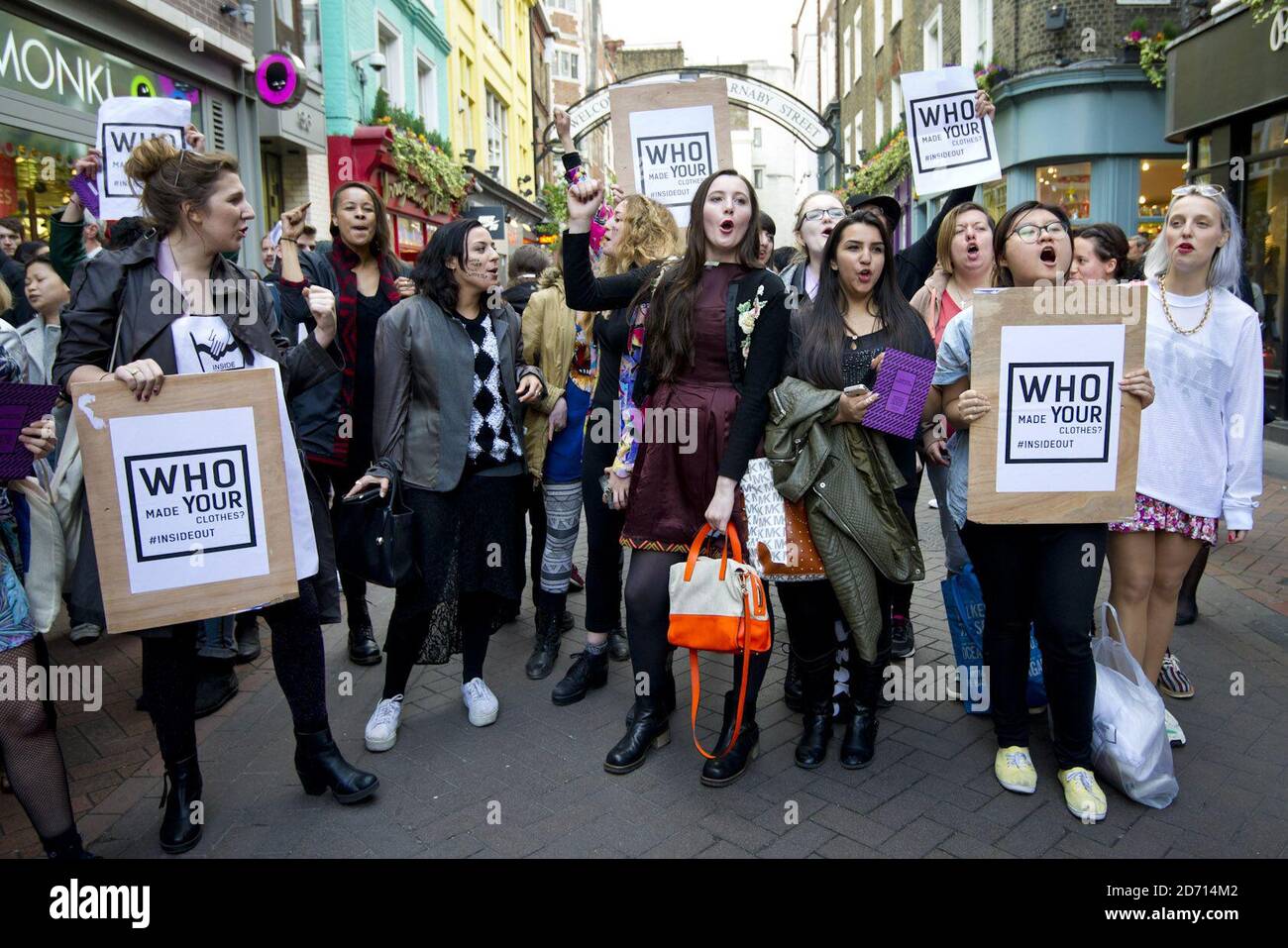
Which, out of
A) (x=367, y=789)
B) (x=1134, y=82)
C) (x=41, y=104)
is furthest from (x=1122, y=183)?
(x=367, y=789)

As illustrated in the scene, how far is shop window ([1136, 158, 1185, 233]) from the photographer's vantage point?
15.3m

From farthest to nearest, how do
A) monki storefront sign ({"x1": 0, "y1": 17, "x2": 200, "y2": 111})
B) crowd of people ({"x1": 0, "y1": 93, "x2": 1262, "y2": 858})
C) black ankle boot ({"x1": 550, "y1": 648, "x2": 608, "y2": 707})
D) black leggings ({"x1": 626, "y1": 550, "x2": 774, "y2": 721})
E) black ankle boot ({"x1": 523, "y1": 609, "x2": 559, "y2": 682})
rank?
monki storefront sign ({"x1": 0, "y1": 17, "x2": 200, "y2": 111})
black ankle boot ({"x1": 523, "y1": 609, "x2": 559, "y2": 682})
black ankle boot ({"x1": 550, "y1": 648, "x2": 608, "y2": 707})
black leggings ({"x1": 626, "y1": 550, "x2": 774, "y2": 721})
crowd of people ({"x1": 0, "y1": 93, "x2": 1262, "y2": 858})

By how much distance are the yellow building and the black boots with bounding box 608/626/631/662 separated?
731 inches

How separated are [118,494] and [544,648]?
2.40 metres

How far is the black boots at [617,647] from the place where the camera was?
192 inches

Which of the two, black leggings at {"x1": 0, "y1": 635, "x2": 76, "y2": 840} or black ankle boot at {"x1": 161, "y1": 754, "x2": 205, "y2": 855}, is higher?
black leggings at {"x1": 0, "y1": 635, "x2": 76, "y2": 840}

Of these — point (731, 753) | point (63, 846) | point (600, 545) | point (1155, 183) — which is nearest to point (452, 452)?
point (600, 545)

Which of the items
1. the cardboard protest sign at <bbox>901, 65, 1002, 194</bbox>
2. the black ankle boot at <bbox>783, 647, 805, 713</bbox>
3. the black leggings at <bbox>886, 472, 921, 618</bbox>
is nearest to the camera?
the black leggings at <bbox>886, 472, 921, 618</bbox>

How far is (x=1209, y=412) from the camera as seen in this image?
348 cm

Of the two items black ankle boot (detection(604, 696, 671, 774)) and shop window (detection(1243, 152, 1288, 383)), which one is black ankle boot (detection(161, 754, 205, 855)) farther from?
shop window (detection(1243, 152, 1288, 383))

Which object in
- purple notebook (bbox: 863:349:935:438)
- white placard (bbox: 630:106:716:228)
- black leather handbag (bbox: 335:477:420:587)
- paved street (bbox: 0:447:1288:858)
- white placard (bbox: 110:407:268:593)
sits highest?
white placard (bbox: 630:106:716:228)

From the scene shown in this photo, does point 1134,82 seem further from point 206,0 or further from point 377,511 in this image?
point 377,511

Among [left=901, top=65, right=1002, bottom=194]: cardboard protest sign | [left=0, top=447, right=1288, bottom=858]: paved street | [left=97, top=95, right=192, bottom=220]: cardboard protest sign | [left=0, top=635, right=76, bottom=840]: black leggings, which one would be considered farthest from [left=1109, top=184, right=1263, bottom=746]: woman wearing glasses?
[left=97, top=95, right=192, bottom=220]: cardboard protest sign

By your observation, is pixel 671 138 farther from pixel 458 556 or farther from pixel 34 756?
pixel 34 756
